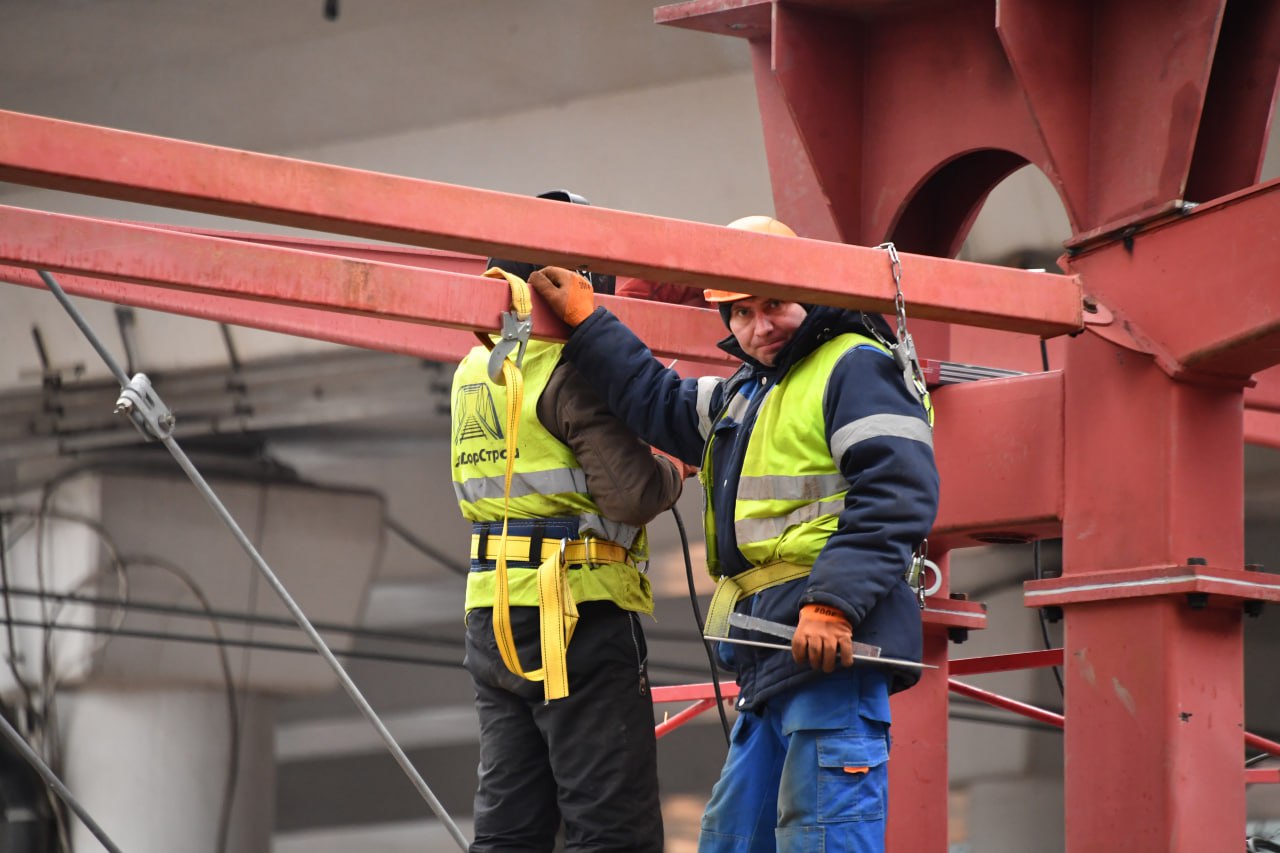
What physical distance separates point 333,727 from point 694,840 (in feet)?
7.60

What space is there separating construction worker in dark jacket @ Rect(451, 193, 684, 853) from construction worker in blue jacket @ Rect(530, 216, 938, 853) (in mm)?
126

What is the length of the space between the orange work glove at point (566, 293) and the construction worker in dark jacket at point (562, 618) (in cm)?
9

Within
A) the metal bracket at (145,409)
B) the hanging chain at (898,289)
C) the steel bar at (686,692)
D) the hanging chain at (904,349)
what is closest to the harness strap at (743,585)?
the hanging chain at (904,349)

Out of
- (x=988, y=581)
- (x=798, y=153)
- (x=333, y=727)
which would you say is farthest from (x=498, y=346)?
(x=333, y=727)

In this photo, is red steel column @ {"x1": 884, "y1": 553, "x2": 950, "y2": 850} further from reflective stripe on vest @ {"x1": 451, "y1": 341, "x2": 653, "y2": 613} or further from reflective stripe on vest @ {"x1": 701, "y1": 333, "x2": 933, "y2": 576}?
reflective stripe on vest @ {"x1": 701, "y1": 333, "x2": 933, "y2": 576}

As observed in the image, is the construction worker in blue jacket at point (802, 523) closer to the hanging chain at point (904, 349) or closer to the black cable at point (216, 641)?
the hanging chain at point (904, 349)

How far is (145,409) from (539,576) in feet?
5.59

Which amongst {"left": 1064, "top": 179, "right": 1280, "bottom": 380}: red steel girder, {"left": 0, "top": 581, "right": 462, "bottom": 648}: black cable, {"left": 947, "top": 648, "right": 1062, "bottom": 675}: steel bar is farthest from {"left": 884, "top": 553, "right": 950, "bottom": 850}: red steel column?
{"left": 0, "top": 581, "right": 462, "bottom": 648}: black cable

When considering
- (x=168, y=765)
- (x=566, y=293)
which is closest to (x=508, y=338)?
(x=566, y=293)

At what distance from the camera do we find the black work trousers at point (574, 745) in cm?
325

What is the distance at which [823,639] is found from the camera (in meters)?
2.81

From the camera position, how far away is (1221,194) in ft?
12.3

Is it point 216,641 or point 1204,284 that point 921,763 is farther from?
point 216,641

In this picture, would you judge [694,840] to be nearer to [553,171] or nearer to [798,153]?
[553,171]
